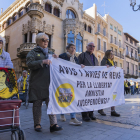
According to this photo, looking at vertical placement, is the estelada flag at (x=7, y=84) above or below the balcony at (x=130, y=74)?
below

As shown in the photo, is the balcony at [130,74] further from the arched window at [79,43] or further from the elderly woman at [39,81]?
the elderly woman at [39,81]

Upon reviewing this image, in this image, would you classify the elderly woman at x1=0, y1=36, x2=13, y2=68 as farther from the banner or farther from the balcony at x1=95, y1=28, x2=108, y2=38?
the balcony at x1=95, y1=28, x2=108, y2=38

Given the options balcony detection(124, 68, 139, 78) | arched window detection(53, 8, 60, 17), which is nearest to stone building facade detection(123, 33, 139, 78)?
balcony detection(124, 68, 139, 78)

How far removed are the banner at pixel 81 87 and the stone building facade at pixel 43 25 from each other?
1395 centimetres

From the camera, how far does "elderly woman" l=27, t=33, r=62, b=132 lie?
10.1ft

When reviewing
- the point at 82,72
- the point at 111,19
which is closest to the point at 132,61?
the point at 111,19

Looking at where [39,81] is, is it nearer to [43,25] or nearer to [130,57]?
[43,25]

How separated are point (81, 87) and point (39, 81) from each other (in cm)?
123

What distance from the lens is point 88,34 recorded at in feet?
84.9

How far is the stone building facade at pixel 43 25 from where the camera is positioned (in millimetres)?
17922

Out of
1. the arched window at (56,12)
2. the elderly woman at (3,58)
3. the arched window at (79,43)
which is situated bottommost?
the elderly woman at (3,58)

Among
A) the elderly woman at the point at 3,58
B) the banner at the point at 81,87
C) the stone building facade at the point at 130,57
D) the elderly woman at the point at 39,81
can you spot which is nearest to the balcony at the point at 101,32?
the stone building facade at the point at 130,57

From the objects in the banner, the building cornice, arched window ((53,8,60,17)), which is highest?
the building cornice

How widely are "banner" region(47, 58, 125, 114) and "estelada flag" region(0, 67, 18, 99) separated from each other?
769 millimetres
